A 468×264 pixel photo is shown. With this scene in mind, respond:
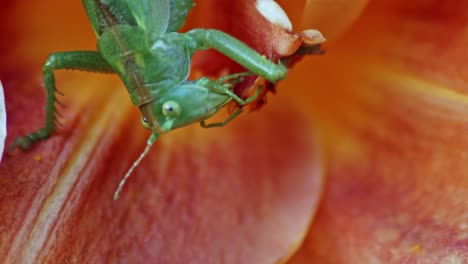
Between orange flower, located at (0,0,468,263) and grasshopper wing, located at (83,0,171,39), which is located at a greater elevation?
grasshopper wing, located at (83,0,171,39)

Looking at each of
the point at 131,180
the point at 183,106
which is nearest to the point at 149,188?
the point at 131,180

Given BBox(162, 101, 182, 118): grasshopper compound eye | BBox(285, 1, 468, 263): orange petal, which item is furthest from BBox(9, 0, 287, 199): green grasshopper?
BBox(285, 1, 468, 263): orange petal

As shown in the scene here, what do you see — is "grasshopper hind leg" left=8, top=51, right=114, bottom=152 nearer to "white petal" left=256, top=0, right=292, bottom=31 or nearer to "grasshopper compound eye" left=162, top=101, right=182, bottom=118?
"grasshopper compound eye" left=162, top=101, right=182, bottom=118

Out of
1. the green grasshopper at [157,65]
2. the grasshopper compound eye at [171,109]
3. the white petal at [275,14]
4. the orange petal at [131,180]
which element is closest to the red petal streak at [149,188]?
the orange petal at [131,180]

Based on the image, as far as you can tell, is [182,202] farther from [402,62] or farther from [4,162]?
[402,62]

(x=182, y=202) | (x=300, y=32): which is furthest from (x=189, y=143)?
(x=300, y=32)

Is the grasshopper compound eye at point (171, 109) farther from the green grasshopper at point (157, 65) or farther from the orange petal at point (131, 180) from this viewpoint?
the orange petal at point (131, 180)
